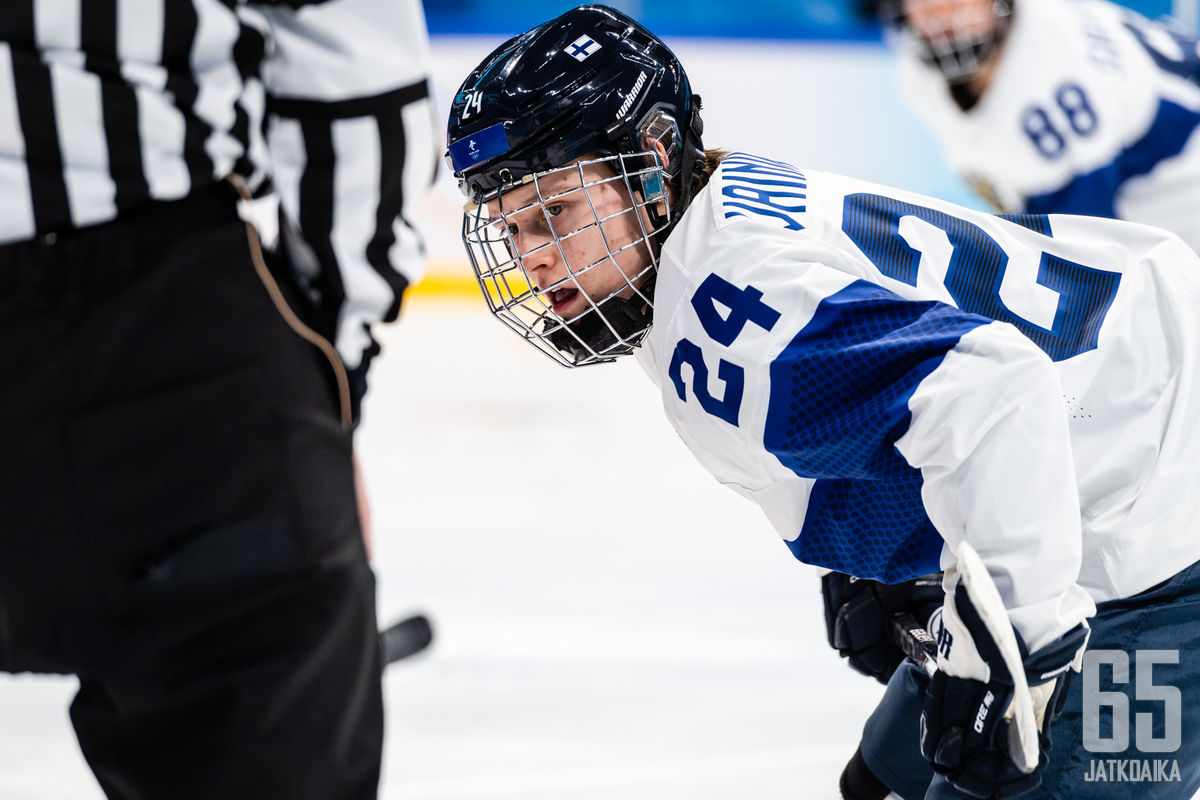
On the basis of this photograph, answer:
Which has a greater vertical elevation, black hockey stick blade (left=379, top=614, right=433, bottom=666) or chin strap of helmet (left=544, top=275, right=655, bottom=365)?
chin strap of helmet (left=544, top=275, right=655, bottom=365)

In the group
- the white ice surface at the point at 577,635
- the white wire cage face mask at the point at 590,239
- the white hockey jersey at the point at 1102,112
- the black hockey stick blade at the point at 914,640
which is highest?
the white wire cage face mask at the point at 590,239

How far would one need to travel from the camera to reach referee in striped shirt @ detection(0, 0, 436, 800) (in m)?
1.13

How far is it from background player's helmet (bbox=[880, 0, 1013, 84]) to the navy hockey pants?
2.27m

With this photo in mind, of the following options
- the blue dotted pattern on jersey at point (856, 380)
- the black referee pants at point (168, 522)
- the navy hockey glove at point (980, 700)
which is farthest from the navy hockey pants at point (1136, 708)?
the black referee pants at point (168, 522)

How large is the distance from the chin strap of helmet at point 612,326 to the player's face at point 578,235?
0.01 meters

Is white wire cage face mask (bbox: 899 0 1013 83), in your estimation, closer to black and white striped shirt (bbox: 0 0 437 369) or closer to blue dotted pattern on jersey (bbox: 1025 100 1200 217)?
blue dotted pattern on jersey (bbox: 1025 100 1200 217)

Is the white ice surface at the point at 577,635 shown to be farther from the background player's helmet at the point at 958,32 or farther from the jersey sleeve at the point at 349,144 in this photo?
the background player's helmet at the point at 958,32

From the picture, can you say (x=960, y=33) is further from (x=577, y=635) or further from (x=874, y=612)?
(x=874, y=612)

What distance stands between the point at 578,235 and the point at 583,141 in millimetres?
101

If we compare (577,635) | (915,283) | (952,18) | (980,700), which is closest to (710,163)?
(915,283)

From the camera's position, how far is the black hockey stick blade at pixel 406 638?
1.84 m

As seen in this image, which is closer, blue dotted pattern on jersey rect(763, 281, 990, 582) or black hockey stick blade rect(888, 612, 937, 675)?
blue dotted pattern on jersey rect(763, 281, 990, 582)

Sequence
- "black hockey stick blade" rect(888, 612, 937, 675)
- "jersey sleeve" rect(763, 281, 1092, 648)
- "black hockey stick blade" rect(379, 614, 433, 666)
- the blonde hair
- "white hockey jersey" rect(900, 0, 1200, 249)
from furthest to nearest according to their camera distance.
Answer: "white hockey jersey" rect(900, 0, 1200, 249) < "black hockey stick blade" rect(379, 614, 433, 666) < the blonde hair < "black hockey stick blade" rect(888, 612, 937, 675) < "jersey sleeve" rect(763, 281, 1092, 648)

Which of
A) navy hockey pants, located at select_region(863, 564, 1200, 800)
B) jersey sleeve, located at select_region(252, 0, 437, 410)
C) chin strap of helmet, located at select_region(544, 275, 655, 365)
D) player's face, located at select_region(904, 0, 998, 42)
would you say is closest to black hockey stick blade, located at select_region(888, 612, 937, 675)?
navy hockey pants, located at select_region(863, 564, 1200, 800)
